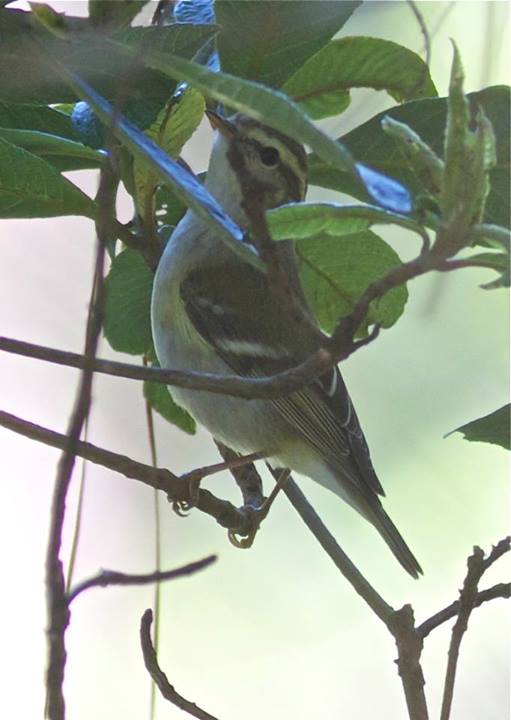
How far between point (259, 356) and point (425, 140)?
1.25 feet

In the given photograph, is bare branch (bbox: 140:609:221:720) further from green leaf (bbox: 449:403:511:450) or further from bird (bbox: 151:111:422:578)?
bird (bbox: 151:111:422:578)

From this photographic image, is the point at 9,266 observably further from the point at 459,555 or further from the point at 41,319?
the point at 459,555

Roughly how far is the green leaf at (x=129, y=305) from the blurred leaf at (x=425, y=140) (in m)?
0.21

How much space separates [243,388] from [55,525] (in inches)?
5.7

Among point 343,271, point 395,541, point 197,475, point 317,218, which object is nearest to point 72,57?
point 317,218

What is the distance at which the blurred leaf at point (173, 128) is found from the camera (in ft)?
2.54

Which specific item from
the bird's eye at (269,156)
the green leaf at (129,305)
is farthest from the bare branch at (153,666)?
the bird's eye at (269,156)

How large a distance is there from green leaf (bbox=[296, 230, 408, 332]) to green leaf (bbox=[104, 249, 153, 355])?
0.17m

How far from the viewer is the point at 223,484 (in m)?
1.60

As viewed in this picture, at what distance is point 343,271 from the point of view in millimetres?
874

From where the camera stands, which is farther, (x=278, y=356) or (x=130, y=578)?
(x=278, y=356)

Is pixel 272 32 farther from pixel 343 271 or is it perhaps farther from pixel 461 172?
pixel 461 172

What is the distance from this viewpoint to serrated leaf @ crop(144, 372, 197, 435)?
3.39 feet

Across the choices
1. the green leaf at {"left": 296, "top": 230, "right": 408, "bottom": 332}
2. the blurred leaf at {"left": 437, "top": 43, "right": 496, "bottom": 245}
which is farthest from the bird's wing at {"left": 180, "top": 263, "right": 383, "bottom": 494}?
the blurred leaf at {"left": 437, "top": 43, "right": 496, "bottom": 245}
